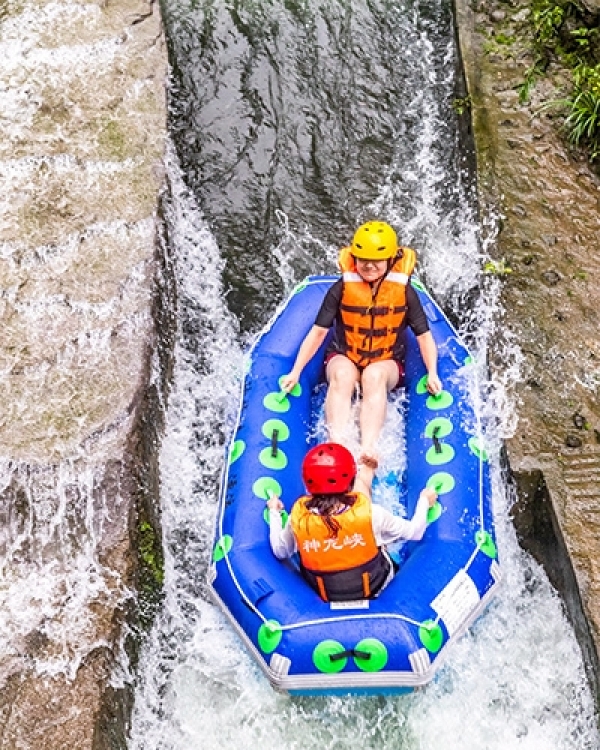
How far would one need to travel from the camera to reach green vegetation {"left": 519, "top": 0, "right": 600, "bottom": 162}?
669 centimetres

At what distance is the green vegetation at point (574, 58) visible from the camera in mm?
6688

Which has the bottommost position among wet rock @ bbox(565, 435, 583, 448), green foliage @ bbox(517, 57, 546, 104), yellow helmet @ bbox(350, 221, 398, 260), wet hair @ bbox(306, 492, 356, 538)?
wet rock @ bbox(565, 435, 583, 448)

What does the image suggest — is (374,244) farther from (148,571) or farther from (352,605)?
(148,571)

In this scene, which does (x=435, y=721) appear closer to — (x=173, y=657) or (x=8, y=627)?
(x=173, y=657)

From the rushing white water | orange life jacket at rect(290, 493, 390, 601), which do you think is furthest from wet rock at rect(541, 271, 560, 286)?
orange life jacket at rect(290, 493, 390, 601)

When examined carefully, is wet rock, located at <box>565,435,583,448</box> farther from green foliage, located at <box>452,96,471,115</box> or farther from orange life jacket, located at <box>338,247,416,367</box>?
green foliage, located at <box>452,96,471,115</box>

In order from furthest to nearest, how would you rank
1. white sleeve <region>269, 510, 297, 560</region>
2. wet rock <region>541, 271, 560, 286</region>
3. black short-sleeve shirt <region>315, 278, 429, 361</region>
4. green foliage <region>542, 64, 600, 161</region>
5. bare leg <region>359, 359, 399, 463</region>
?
green foliage <region>542, 64, 600, 161</region> → wet rock <region>541, 271, 560, 286</region> → black short-sleeve shirt <region>315, 278, 429, 361</region> → bare leg <region>359, 359, 399, 463</region> → white sleeve <region>269, 510, 297, 560</region>

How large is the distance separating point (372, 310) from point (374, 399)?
0.51 metres

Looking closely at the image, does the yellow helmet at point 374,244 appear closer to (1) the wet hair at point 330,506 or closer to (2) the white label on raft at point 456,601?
(1) the wet hair at point 330,506

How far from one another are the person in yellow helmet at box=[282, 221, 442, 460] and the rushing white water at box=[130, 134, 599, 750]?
24.1 inches

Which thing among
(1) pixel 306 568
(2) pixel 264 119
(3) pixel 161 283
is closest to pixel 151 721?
(1) pixel 306 568

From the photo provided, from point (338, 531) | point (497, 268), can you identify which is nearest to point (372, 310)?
point (497, 268)

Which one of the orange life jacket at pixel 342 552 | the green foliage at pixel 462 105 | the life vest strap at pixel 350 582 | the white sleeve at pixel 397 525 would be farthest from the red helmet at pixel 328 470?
the green foliage at pixel 462 105

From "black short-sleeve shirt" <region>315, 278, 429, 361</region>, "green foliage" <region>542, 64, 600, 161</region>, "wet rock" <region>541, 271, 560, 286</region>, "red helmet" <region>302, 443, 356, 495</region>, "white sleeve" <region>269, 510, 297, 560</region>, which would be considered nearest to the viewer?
"red helmet" <region>302, 443, 356, 495</region>
